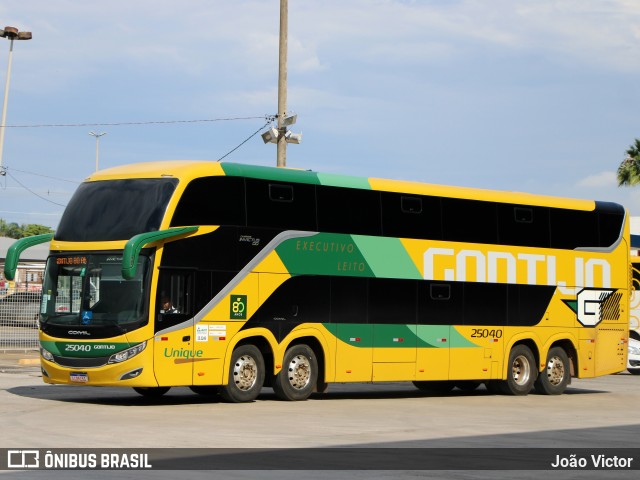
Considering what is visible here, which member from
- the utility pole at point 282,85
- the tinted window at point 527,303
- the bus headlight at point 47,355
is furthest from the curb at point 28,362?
the tinted window at point 527,303

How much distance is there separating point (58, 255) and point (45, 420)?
4.88m

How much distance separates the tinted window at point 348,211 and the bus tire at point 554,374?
5.89m

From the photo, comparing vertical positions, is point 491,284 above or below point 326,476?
above

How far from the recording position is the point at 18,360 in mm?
34719

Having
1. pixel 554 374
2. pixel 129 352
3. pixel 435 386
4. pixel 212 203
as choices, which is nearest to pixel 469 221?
pixel 554 374

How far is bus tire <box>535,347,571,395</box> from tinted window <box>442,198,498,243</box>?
3.31 m

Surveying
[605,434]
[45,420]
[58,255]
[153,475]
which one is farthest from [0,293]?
[153,475]

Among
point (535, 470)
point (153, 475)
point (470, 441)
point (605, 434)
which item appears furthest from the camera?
point (605, 434)

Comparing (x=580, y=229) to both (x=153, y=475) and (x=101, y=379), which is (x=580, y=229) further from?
(x=153, y=475)

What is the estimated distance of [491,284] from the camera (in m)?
25.9

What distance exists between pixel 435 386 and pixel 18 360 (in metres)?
12.6

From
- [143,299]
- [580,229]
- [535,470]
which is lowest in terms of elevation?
[535,470]

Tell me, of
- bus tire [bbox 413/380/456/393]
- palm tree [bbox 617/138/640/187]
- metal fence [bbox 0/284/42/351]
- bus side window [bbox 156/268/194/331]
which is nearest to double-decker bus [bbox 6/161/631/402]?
bus side window [bbox 156/268/194/331]

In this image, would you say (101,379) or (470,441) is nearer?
(470,441)
